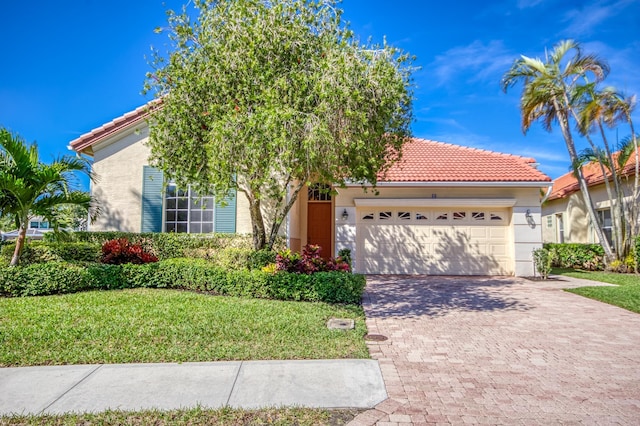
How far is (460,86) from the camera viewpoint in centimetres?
1327

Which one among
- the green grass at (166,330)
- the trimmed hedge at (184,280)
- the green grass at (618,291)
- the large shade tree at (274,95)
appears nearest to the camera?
the green grass at (166,330)

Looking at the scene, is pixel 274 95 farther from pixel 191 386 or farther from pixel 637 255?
pixel 637 255

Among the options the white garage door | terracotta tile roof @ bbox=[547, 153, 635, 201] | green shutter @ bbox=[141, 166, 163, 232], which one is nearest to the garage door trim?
the white garage door

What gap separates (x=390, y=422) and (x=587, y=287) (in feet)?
32.4

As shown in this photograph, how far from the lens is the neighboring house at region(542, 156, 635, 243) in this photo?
15.9m

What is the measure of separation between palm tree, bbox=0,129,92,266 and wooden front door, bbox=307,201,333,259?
8.09 meters

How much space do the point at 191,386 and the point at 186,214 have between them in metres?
8.99

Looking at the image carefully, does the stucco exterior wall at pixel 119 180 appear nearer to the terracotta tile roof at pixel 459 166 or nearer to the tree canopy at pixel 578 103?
the terracotta tile roof at pixel 459 166

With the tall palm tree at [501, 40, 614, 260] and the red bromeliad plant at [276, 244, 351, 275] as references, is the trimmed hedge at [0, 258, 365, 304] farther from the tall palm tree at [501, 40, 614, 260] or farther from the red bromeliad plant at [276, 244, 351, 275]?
the tall palm tree at [501, 40, 614, 260]

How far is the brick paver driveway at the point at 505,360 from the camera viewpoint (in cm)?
351

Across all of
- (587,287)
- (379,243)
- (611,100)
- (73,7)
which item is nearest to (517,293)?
(587,287)

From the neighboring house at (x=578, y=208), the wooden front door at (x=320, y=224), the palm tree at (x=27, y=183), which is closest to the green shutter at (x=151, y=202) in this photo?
the palm tree at (x=27, y=183)

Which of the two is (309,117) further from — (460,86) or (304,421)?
(460,86)

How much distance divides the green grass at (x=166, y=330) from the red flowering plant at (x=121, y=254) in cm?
210
